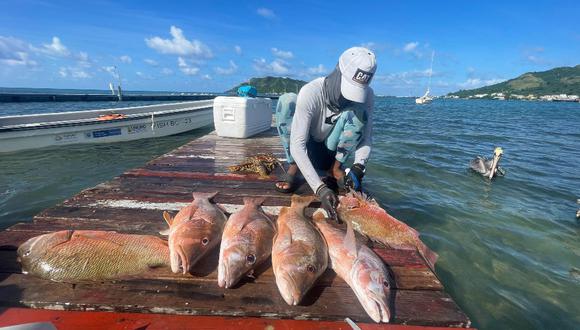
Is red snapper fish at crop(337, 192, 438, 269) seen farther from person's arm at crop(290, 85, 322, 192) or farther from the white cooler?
the white cooler

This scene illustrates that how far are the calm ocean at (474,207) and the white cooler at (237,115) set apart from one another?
301 cm

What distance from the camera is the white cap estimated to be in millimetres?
3256

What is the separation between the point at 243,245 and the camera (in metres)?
2.55

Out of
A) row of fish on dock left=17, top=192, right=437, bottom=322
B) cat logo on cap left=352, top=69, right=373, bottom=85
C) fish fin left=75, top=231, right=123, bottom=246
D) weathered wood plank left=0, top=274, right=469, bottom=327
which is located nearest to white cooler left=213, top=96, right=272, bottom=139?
cat logo on cap left=352, top=69, right=373, bottom=85

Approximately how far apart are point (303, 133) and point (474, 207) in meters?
5.34

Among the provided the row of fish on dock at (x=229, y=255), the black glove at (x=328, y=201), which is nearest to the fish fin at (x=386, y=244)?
the row of fish on dock at (x=229, y=255)

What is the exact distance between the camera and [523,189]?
334 inches

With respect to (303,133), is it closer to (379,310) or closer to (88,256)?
(379,310)

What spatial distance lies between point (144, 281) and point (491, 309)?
3.88 meters

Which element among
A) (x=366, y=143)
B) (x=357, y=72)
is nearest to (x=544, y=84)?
(x=366, y=143)

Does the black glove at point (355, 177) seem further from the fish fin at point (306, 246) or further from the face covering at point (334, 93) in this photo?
the fish fin at point (306, 246)

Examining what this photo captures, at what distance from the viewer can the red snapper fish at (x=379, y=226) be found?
317 cm

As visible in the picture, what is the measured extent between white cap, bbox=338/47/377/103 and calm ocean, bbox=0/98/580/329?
2854 mm

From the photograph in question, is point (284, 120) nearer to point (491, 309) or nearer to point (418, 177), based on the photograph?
point (491, 309)
